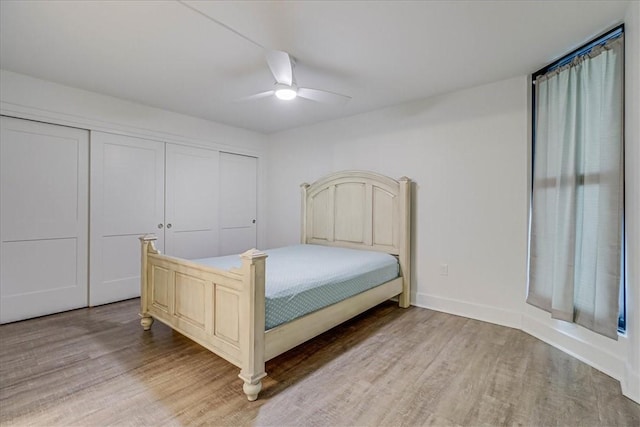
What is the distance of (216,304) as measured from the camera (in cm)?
207

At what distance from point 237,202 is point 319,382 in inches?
134

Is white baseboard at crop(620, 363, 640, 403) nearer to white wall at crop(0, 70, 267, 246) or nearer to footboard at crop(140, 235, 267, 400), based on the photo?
footboard at crop(140, 235, 267, 400)

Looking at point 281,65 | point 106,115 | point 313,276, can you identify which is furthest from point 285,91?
point 106,115

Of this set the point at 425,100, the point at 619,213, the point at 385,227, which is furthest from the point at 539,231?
the point at 425,100

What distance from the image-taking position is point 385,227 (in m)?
3.62

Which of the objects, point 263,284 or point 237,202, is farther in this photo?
point 237,202

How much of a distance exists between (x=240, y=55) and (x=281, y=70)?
482mm

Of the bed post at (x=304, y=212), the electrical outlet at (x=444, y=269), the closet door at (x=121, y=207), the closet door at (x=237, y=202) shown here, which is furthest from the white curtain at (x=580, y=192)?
the closet door at (x=121, y=207)

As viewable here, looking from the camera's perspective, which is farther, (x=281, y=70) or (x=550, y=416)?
(x=281, y=70)

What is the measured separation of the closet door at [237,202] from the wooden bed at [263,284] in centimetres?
105

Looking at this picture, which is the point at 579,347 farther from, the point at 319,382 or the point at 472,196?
the point at 319,382

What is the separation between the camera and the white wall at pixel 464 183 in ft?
9.47

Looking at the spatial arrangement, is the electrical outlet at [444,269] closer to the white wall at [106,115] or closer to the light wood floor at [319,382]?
the light wood floor at [319,382]

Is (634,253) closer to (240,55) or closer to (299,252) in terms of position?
(299,252)
